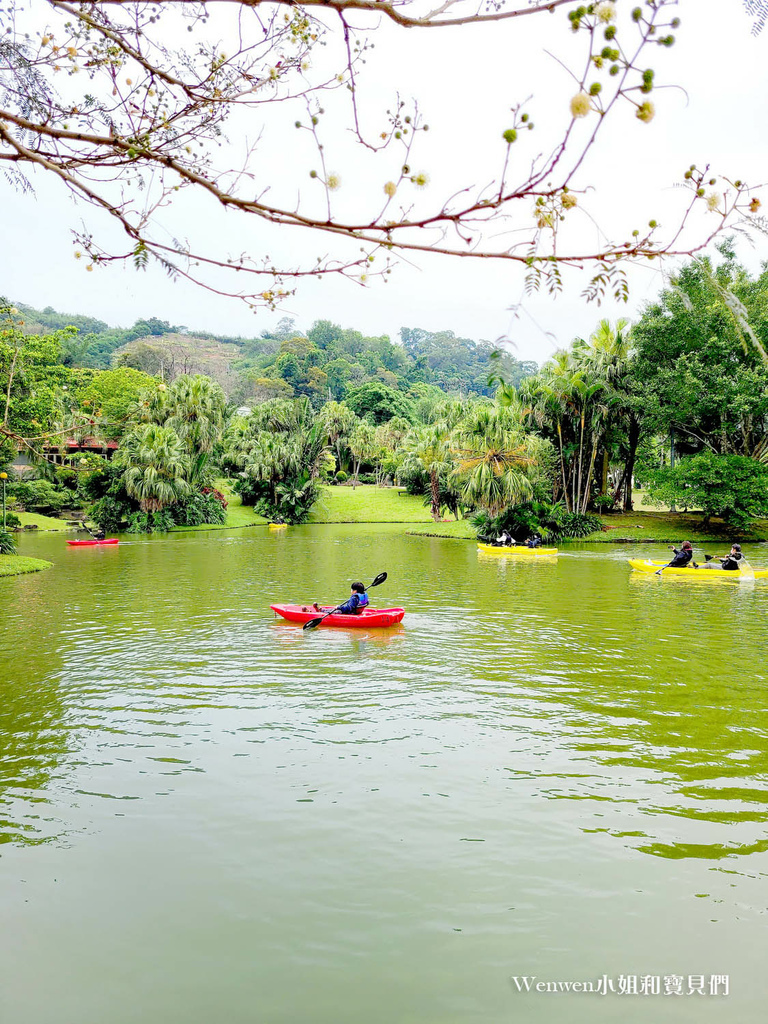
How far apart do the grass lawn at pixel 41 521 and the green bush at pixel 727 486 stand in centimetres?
3284

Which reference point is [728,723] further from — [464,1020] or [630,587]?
[630,587]

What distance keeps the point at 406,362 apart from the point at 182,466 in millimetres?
85008

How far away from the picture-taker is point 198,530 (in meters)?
42.3

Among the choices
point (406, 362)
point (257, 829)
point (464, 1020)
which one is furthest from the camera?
point (406, 362)

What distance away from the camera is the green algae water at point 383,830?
410 centimetres

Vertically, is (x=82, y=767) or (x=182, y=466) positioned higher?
(x=182, y=466)

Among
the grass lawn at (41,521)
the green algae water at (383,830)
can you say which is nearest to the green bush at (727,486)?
the green algae water at (383,830)

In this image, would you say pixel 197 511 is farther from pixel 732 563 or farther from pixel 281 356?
pixel 281 356

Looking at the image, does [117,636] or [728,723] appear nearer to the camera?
[728,723]

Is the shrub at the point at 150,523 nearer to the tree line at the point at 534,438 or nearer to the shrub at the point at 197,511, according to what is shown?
the tree line at the point at 534,438

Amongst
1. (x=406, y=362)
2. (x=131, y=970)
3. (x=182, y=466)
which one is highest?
(x=406, y=362)

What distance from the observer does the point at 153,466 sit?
3969 cm

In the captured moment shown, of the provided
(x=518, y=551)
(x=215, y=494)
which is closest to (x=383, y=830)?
→ (x=518, y=551)

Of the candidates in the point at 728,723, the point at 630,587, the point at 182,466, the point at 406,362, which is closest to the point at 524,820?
the point at 728,723
